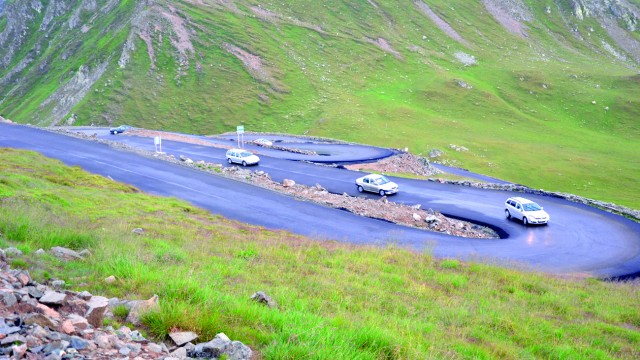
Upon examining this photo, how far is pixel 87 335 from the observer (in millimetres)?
6000

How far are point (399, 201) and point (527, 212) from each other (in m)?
9.47

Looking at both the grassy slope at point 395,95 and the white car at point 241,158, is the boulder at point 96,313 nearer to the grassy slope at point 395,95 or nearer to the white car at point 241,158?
the white car at point 241,158

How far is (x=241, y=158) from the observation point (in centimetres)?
4694

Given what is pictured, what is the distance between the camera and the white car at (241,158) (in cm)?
4644

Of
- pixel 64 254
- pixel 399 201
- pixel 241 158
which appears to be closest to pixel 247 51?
pixel 241 158

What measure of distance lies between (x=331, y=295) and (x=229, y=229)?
38.7ft

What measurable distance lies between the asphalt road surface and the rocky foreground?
15.6 metres

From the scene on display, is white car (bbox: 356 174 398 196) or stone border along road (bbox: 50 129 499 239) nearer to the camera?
stone border along road (bbox: 50 129 499 239)

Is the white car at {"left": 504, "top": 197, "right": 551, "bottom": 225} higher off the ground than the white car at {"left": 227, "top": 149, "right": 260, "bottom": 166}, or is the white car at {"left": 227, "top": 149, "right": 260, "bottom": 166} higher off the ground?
the white car at {"left": 227, "top": 149, "right": 260, "bottom": 166}

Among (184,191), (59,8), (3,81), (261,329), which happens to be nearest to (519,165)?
(184,191)

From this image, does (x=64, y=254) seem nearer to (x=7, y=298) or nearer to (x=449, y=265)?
(x=7, y=298)

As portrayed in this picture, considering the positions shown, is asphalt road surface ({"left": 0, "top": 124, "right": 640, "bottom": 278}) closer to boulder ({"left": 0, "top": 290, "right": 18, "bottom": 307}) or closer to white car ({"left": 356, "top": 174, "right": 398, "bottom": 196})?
white car ({"left": 356, "top": 174, "right": 398, "bottom": 196})

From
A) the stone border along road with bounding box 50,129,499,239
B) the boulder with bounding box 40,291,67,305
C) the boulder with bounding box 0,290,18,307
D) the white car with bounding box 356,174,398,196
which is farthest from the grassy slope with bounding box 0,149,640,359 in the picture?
the white car with bounding box 356,174,398,196

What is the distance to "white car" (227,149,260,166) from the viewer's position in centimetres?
4644
